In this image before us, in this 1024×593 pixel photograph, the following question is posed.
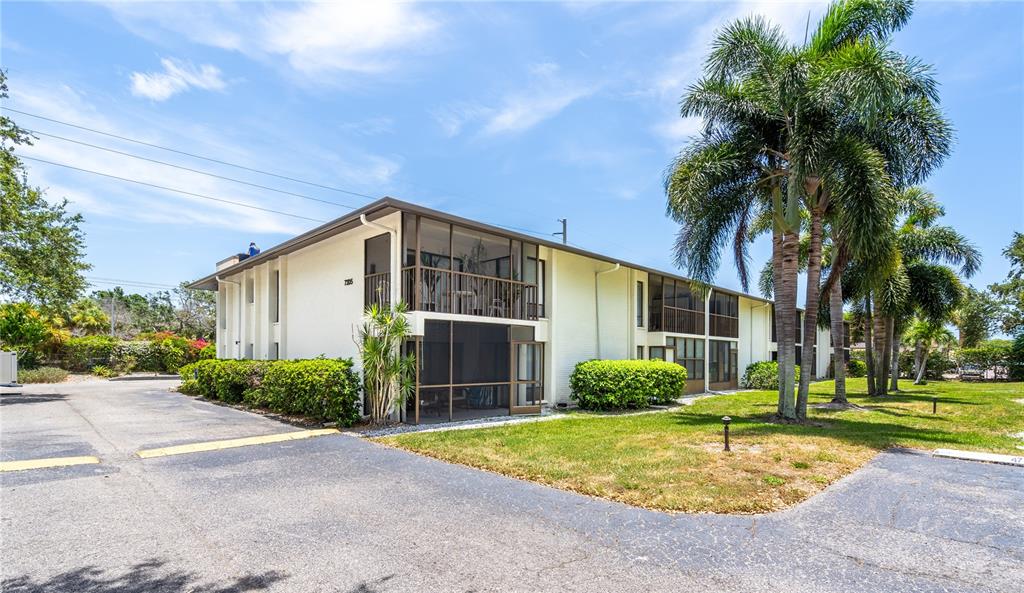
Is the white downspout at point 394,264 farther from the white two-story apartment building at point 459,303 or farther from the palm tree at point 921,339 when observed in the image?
the palm tree at point 921,339

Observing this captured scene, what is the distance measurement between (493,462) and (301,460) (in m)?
3.02

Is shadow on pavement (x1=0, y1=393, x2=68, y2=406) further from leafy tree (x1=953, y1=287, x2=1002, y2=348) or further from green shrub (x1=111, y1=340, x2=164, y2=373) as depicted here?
leafy tree (x1=953, y1=287, x2=1002, y2=348)

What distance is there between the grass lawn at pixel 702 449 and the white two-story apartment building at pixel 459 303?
2.53m

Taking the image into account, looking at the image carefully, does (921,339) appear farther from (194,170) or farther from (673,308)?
(194,170)

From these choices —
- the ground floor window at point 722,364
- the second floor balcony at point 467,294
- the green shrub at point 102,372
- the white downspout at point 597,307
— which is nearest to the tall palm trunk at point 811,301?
the white downspout at point 597,307

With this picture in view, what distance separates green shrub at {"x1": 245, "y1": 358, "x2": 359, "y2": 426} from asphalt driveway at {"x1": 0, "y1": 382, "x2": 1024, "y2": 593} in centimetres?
290

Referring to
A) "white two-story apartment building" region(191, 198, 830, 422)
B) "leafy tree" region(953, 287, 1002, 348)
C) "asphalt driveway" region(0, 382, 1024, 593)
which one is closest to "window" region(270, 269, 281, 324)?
"white two-story apartment building" region(191, 198, 830, 422)

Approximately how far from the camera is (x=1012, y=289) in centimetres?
3278

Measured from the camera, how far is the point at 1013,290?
32.9 meters

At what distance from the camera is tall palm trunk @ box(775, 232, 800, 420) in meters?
12.7

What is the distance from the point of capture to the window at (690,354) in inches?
849

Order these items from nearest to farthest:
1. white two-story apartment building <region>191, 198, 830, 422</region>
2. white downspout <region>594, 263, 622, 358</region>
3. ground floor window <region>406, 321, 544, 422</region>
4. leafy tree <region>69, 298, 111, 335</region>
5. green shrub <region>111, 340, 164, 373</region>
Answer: white two-story apartment building <region>191, 198, 830, 422</region>, ground floor window <region>406, 321, 544, 422</region>, white downspout <region>594, 263, 622, 358</region>, green shrub <region>111, 340, 164, 373</region>, leafy tree <region>69, 298, 111, 335</region>

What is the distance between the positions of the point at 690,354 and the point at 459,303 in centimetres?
1308

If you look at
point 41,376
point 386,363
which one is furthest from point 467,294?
point 41,376
